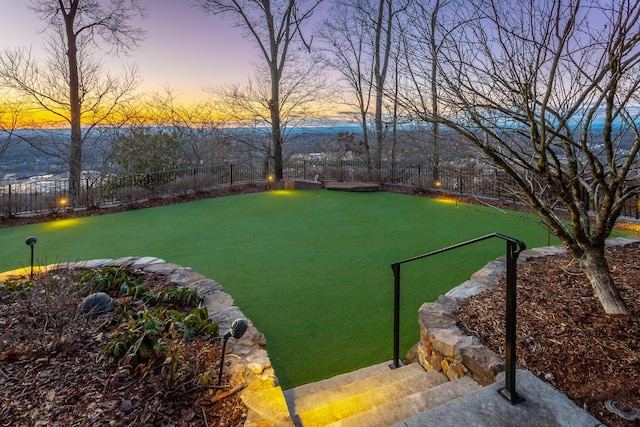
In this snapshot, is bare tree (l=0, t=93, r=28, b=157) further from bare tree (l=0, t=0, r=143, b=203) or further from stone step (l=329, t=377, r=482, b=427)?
stone step (l=329, t=377, r=482, b=427)

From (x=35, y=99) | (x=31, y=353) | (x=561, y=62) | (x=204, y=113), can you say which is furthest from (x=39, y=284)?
(x=204, y=113)

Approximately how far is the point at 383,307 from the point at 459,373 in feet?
4.04

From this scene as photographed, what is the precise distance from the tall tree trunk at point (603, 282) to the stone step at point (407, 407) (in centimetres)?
121

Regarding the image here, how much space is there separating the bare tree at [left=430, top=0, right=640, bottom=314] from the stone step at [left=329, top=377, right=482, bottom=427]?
132 cm

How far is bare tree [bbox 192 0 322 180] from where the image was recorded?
11859 mm

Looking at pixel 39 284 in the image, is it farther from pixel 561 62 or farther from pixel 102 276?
pixel 561 62

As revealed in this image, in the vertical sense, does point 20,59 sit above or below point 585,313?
above

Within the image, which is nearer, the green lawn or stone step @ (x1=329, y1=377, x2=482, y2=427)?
stone step @ (x1=329, y1=377, x2=482, y2=427)

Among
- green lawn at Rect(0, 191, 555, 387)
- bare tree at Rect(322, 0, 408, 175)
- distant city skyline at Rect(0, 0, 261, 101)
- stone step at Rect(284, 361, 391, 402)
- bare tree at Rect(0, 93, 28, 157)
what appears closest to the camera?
stone step at Rect(284, 361, 391, 402)

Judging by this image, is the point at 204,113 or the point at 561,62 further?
the point at 204,113

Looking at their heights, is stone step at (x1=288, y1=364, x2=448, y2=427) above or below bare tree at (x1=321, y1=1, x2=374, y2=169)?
below

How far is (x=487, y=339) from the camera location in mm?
2248

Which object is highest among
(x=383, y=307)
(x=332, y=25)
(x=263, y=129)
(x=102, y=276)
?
(x=332, y=25)

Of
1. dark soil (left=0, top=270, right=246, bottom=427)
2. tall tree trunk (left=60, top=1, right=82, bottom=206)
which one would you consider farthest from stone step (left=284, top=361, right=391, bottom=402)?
tall tree trunk (left=60, top=1, right=82, bottom=206)
